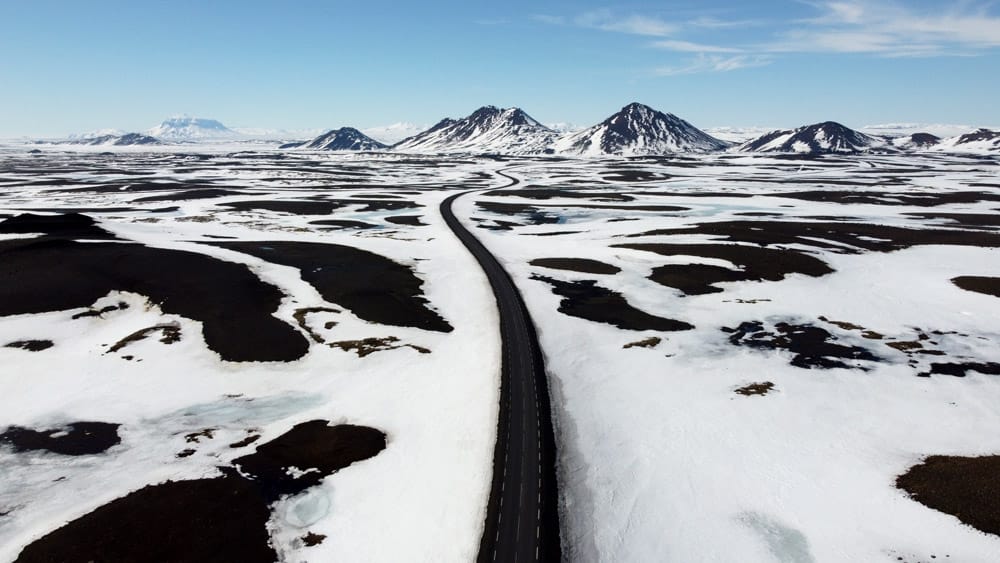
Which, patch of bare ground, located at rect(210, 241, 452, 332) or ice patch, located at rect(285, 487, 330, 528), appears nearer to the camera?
ice patch, located at rect(285, 487, 330, 528)

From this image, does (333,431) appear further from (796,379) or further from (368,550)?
(796,379)

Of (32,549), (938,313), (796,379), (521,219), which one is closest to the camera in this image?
(32,549)

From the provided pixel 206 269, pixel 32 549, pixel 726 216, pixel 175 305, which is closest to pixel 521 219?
pixel 726 216

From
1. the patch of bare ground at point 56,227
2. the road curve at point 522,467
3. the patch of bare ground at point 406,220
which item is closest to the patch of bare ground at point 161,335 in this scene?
the road curve at point 522,467

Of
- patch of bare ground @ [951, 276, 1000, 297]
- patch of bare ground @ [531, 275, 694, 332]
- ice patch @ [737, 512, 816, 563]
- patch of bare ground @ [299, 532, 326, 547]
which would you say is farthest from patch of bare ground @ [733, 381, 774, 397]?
patch of bare ground @ [951, 276, 1000, 297]

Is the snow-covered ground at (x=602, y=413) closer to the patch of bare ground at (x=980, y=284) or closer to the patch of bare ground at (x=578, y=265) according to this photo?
the patch of bare ground at (x=980, y=284)

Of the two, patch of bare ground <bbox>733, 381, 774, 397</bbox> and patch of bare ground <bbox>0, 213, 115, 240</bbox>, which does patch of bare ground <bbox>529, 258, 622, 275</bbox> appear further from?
patch of bare ground <bbox>0, 213, 115, 240</bbox>

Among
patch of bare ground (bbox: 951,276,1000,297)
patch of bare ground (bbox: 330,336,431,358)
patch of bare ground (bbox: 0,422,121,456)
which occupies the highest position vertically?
patch of bare ground (bbox: 951,276,1000,297)
